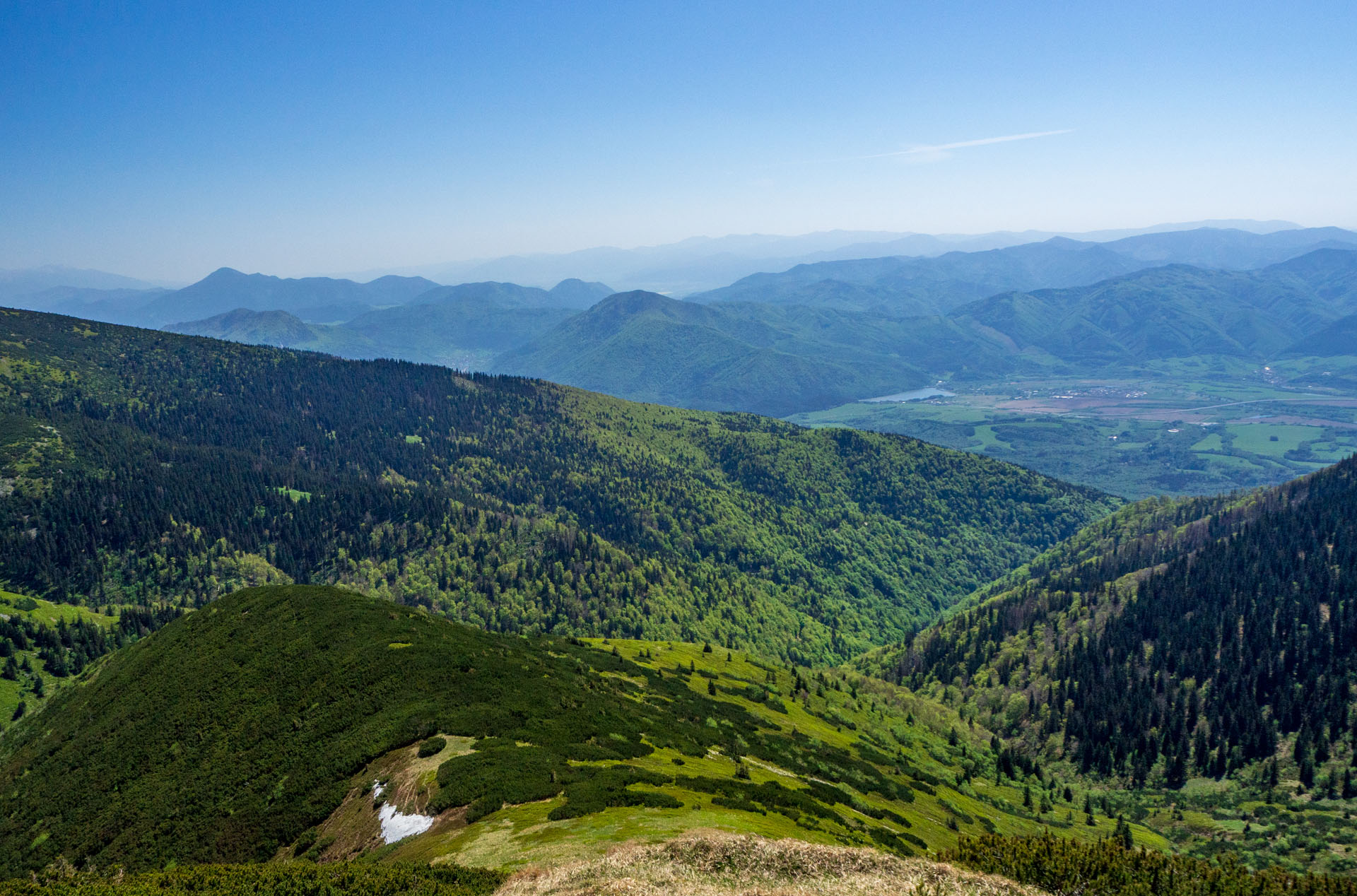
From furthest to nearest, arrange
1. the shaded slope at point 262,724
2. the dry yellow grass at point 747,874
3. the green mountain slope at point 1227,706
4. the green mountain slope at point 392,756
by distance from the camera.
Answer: the green mountain slope at point 1227,706 < the shaded slope at point 262,724 < the green mountain slope at point 392,756 < the dry yellow grass at point 747,874

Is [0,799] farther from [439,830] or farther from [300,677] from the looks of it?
[439,830]

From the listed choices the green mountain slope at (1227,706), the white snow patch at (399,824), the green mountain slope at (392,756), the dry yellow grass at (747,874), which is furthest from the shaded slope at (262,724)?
the green mountain slope at (1227,706)

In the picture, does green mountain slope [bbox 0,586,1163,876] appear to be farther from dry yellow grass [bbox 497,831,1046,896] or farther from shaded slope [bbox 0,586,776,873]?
dry yellow grass [bbox 497,831,1046,896]

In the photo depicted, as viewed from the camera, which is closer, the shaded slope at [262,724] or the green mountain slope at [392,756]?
the green mountain slope at [392,756]

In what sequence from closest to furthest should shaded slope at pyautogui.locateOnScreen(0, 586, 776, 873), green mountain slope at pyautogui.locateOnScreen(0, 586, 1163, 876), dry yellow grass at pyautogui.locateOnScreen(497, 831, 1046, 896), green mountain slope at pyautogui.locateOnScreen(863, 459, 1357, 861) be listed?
dry yellow grass at pyautogui.locateOnScreen(497, 831, 1046, 896), green mountain slope at pyautogui.locateOnScreen(0, 586, 1163, 876), shaded slope at pyautogui.locateOnScreen(0, 586, 776, 873), green mountain slope at pyautogui.locateOnScreen(863, 459, 1357, 861)

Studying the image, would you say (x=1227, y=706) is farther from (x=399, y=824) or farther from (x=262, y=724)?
(x=262, y=724)

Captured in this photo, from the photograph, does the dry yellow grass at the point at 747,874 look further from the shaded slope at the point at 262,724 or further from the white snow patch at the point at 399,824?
the shaded slope at the point at 262,724

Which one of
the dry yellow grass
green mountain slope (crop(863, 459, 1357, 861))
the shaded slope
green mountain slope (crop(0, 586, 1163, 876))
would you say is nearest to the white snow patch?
green mountain slope (crop(0, 586, 1163, 876))
